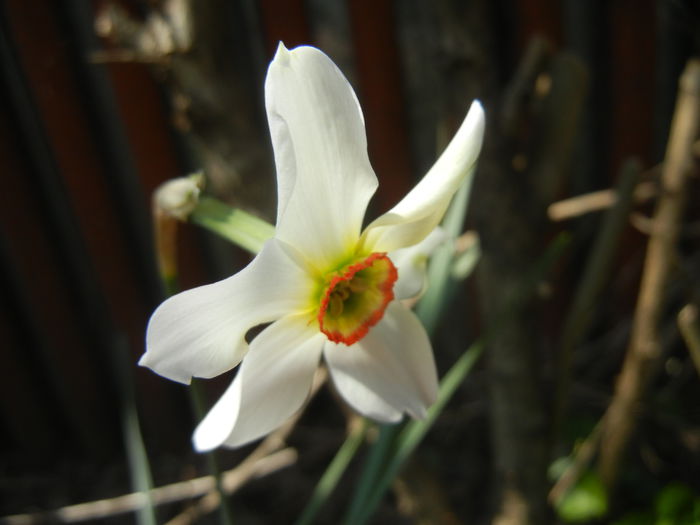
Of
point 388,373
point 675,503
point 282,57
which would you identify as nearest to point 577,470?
A: point 675,503

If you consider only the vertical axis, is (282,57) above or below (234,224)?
above

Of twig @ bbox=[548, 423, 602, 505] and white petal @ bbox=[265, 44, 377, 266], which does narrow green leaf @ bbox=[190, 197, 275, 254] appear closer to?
white petal @ bbox=[265, 44, 377, 266]

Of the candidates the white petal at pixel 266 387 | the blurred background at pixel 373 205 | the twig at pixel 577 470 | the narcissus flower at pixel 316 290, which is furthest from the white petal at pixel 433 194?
the twig at pixel 577 470

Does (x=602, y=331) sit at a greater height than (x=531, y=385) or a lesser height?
lesser

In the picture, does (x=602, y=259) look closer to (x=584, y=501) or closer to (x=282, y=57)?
(x=584, y=501)

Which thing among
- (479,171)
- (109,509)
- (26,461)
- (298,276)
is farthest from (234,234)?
(26,461)

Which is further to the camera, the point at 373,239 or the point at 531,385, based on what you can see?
the point at 531,385

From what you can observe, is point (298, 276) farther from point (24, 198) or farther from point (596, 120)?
point (596, 120)
